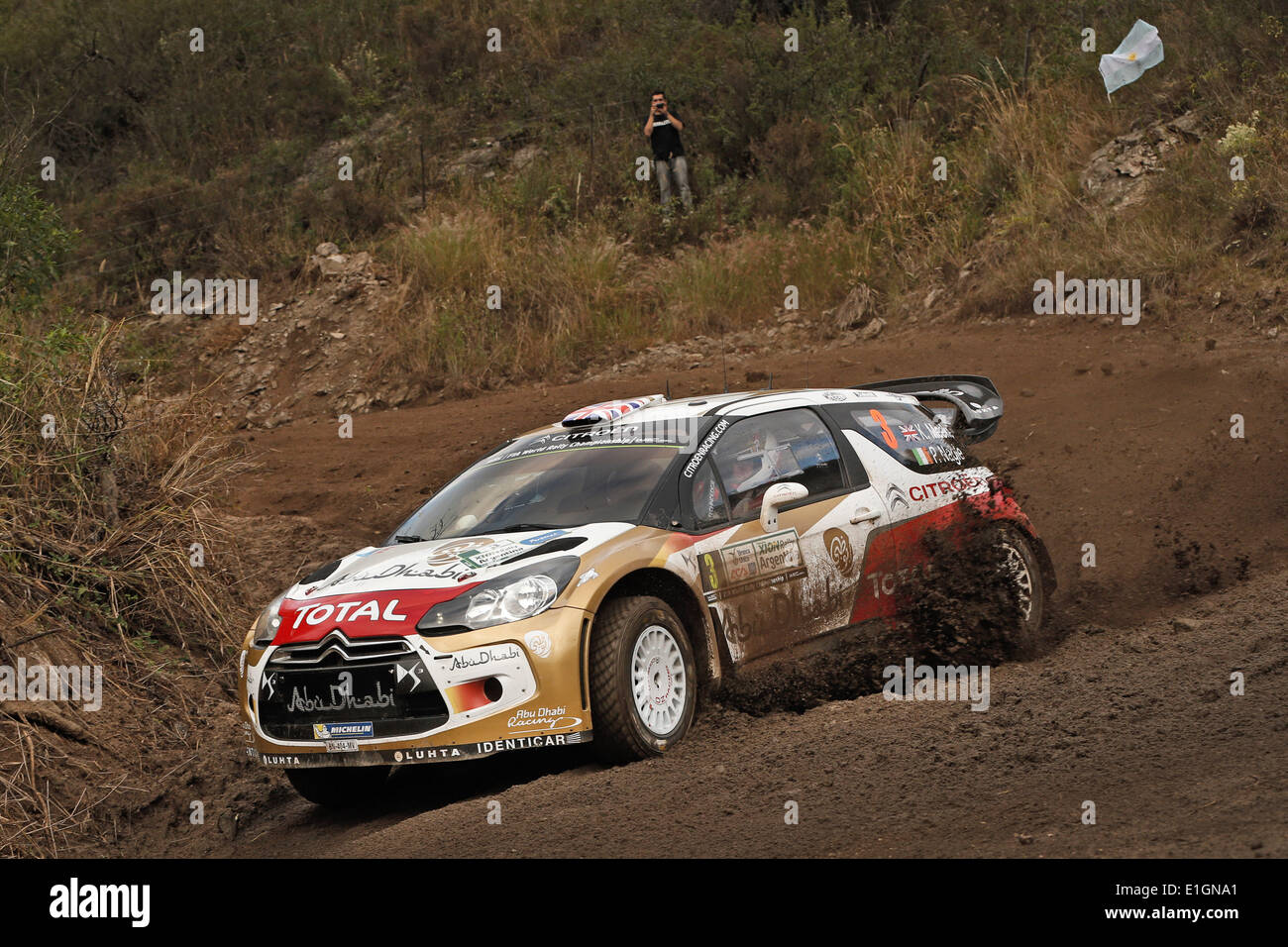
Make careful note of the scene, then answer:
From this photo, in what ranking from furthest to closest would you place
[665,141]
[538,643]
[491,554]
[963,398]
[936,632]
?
[665,141] → [963,398] → [936,632] → [491,554] → [538,643]

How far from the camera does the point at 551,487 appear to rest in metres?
6.95

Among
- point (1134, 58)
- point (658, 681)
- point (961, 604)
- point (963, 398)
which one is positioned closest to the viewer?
point (658, 681)

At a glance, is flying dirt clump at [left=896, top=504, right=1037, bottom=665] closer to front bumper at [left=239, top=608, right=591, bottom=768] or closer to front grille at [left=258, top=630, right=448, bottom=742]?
front bumper at [left=239, top=608, right=591, bottom=768]

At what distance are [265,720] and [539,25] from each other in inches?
834

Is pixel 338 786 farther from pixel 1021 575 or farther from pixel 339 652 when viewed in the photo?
pixel 1021 575

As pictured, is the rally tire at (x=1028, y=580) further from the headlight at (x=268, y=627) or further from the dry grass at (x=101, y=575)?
the dry grass at (x=101, y=575)

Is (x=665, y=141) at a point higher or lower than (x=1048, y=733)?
higher

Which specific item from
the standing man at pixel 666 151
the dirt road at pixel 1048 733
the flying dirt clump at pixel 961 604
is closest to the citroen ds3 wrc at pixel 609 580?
the flying dirt clump at pixel 961 604

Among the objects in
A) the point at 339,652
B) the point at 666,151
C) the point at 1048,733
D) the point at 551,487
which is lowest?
the point at 1048,733

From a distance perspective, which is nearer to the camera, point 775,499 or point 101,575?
point 775,499

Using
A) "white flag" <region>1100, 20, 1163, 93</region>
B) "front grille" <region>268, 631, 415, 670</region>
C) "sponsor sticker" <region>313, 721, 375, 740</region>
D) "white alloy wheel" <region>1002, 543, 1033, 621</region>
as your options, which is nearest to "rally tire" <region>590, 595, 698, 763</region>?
"front grille" <region>268, 631, 415, 670</region>

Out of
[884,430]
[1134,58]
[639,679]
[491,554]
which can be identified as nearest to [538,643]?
[639,679]

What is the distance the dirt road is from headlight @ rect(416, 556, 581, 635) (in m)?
0.74

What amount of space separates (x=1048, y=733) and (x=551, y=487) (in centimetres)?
280
